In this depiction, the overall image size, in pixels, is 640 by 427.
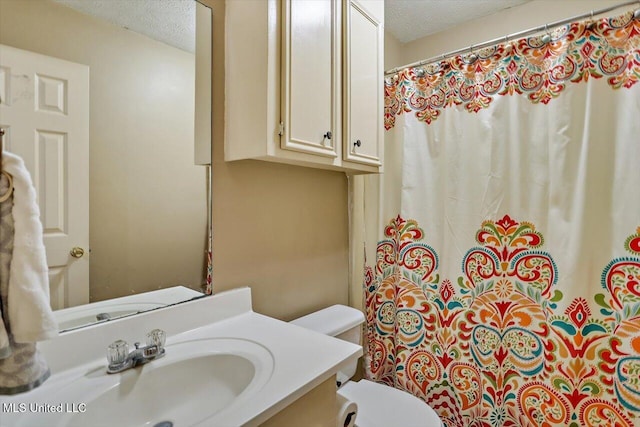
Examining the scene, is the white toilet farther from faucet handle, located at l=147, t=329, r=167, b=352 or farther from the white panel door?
the white panel door

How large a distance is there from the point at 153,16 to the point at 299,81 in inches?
18.2

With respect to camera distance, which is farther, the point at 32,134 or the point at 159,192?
the point at 159,192

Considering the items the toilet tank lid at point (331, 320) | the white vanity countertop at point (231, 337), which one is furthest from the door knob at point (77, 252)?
the toilet tank lid at point (331, 320)

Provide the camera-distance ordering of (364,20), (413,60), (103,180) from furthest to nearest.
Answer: (413,60) → (364,20) → (103,180)

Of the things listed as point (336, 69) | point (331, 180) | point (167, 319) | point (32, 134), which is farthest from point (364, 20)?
point (167, 319)

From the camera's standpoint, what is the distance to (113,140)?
0.87m

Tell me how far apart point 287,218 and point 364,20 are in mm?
859

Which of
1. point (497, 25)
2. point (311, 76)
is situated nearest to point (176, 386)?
point (311, 76)

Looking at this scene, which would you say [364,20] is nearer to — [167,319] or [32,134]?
[32,134]

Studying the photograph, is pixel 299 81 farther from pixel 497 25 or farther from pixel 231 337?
pixel 497 25

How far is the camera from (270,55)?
0.96 m

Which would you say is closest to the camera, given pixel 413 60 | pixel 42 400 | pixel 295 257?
pixel 42 400

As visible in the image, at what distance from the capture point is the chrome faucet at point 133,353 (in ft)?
2.49

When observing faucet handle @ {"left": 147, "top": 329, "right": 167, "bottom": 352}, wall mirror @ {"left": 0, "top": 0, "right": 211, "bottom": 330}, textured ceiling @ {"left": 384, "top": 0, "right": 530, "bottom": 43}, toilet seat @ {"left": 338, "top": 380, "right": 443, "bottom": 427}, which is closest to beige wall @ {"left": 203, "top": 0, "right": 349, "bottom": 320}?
wall mirror @ {"left": 0, "top": 0, "right": 211, "bottom": 330}
